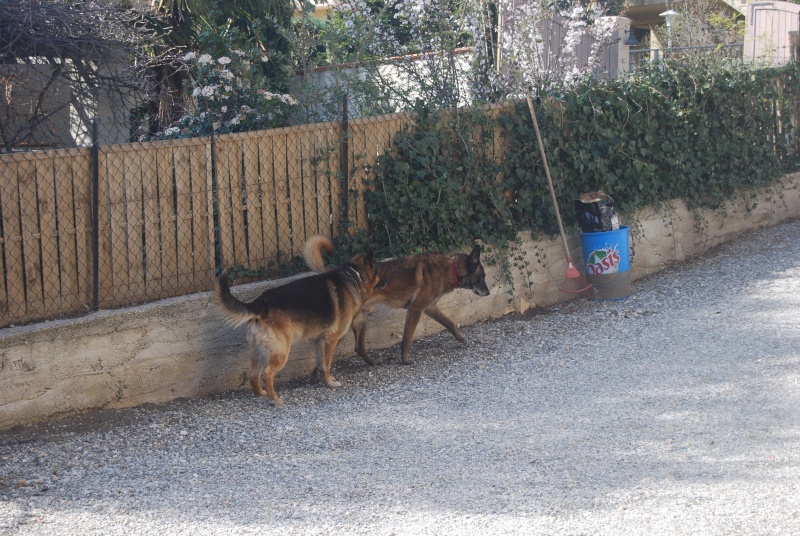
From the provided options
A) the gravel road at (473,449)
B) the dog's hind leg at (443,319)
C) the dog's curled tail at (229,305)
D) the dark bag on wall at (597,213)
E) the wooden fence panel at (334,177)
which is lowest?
the gravel road at (473,449)

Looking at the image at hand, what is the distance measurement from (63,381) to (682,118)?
7939mm

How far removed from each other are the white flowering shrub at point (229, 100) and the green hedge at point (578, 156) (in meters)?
1.55

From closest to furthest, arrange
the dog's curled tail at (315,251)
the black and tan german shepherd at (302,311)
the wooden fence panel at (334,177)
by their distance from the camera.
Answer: the black and tan german shepherd at (302,311), the dog's curled tail at (315,251), the wooden fence panel at (334,177)

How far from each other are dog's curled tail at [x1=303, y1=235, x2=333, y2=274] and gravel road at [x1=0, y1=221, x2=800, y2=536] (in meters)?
0.98

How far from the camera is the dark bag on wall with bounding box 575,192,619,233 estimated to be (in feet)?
28.8

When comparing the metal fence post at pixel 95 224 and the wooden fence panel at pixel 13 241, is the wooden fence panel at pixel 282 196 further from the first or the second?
the wooden fence panel at pixel 13 241

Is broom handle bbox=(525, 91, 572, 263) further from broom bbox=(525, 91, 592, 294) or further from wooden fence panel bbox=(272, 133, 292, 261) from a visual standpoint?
wooden fence panel bbox=(272, 133, 292, 261)

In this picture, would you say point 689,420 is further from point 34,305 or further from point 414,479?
point 34,305

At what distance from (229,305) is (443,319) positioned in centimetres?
245

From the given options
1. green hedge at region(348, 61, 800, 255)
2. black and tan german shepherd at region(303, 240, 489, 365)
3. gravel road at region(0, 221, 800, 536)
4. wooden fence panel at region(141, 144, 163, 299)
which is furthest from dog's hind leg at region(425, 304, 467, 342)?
A: wooden fence panel at region(141, 144, 163, 299)

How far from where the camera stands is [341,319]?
6645 millimetres

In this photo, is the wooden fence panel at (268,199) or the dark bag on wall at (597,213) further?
the dark bag on wall at (597,213)

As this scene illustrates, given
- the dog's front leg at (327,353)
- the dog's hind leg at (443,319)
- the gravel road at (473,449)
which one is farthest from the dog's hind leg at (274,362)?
the dog's hind leg at (443,319)

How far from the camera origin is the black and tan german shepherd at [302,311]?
605cm
